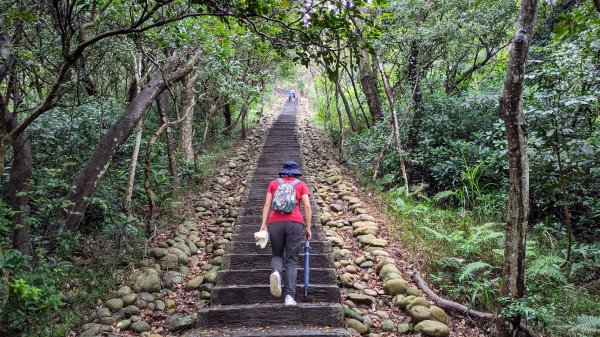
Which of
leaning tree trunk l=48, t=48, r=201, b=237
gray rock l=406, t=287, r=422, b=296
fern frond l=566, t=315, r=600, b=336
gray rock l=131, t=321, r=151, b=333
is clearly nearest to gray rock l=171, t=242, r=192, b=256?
leaning tree trunk l=48, t=48, r=201, b=237

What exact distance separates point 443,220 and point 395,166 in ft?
9.21

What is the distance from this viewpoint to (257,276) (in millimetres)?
5352

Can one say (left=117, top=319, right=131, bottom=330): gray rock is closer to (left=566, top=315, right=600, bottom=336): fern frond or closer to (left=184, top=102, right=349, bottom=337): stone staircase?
(left=184, top=102, right=349, bottom=337): stone staircase

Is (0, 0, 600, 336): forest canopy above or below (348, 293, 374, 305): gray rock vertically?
above

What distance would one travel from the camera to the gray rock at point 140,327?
4402 millimetres

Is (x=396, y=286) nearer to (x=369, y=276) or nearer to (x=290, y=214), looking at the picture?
(x=369, y=276)

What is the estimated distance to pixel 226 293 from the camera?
4.94 m

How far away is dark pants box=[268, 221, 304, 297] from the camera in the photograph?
15.3 feet

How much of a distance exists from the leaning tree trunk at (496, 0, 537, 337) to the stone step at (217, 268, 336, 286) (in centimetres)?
220

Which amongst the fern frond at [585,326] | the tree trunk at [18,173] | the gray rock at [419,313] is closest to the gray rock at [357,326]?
the gray rock at [419,313]

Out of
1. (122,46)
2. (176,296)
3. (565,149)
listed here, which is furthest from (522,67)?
(122,46)

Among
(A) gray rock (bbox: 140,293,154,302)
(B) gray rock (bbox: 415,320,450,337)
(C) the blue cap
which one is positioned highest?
(C) the blue cap

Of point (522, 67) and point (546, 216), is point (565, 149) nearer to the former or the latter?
point (546, 216)

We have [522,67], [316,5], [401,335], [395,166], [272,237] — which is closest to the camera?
[316,5]
